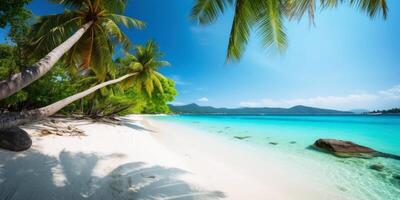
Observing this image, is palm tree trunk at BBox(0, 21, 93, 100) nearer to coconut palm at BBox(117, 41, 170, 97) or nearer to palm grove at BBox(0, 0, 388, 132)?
palm grove at BBox(0, 0, 388, 132)

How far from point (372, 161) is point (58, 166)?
9.52 m

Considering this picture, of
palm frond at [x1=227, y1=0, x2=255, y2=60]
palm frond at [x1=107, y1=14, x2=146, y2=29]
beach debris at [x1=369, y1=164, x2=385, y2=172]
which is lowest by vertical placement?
beach debris at [x1=369, y1=164, x2=385, y2=172]

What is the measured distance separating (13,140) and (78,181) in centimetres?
188

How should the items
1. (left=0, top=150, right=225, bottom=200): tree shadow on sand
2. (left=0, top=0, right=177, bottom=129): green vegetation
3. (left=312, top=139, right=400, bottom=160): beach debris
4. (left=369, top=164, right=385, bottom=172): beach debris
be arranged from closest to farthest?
(left=0, top=0, right=177, bottom=129): green vegetation, (left=0, top=150, right=225, bottom=200): tree shadow on sand, (left=369, top=164, right=385, bottom=172): beach debris, (left=312, top=139, right=400, bottom=160): beach debris

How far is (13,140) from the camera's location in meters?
3.93

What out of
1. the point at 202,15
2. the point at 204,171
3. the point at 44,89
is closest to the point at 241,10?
the point at 202,15

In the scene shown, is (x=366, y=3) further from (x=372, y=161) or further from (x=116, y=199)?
(x=372, y=161)

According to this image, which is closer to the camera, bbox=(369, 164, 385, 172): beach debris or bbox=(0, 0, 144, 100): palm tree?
bbox=(0, 0, 144, 100): palm tree

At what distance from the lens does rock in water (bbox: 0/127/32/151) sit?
3.88 m

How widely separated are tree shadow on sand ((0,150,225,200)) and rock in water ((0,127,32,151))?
0.15 m

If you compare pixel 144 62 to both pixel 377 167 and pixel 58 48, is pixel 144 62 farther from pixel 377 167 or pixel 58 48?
pixel 377 167

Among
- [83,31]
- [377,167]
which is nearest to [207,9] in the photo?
[83,31]

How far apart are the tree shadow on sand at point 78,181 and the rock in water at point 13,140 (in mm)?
153

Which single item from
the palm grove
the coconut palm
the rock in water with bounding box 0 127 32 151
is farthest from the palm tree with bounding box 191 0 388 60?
A: the coconut palm
